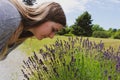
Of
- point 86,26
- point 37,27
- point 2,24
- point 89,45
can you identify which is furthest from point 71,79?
point 86,26

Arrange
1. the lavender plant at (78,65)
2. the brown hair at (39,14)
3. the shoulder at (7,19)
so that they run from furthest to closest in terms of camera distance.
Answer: the lavender plant at (78,65) → the brown hair at (39,14) → the shoulder at (7,19)

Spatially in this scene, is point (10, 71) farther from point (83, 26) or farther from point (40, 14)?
point (83, 26)

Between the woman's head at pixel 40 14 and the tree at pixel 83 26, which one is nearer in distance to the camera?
the woman's head at pixel 40 14

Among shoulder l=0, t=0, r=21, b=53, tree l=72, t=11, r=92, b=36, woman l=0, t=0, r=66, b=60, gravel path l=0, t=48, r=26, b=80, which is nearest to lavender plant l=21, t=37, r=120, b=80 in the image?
woman l=0, t=0, r=66, b=60

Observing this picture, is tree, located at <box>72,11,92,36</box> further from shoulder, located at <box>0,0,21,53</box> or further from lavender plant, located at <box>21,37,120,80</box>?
shoulder, located at <box>0,0,21,53</box>

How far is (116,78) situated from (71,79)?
52 cm

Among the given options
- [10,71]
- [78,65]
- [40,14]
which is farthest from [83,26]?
[40,14]

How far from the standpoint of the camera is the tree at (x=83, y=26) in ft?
129

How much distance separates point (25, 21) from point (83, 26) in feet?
124

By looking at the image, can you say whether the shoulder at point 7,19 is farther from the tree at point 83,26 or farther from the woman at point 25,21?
the tree at point 83,26

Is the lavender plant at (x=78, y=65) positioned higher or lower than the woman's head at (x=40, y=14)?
lower

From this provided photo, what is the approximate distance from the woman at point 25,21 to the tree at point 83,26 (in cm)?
3496

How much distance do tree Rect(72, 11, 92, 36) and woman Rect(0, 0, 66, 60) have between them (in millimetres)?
34955

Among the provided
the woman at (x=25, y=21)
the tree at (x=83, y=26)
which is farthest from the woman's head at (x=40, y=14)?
the tree at (x=83, y=26)
